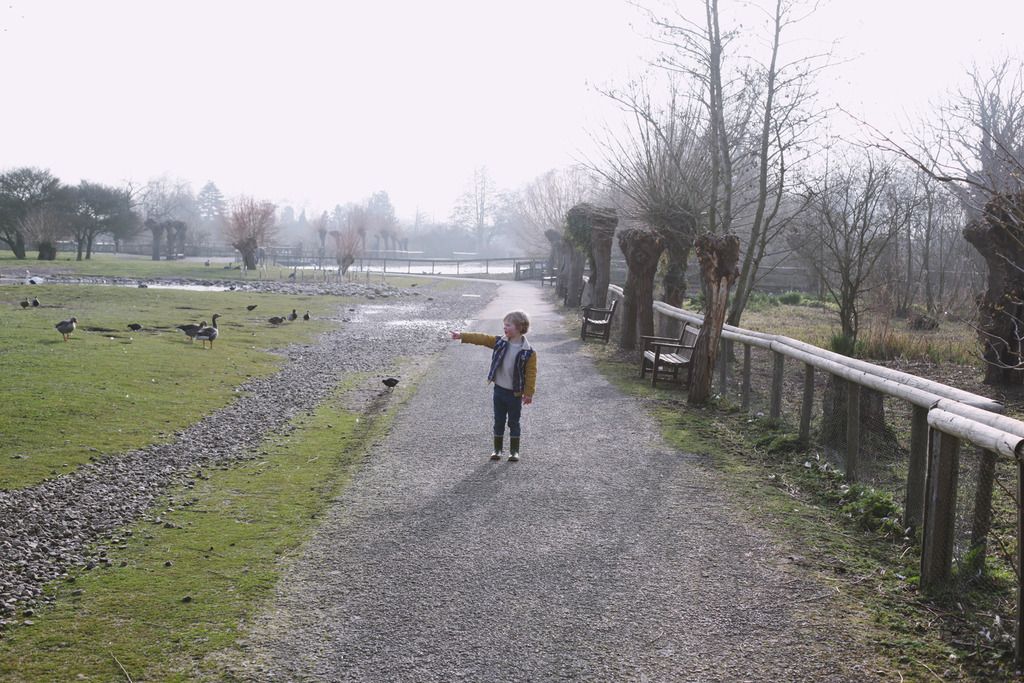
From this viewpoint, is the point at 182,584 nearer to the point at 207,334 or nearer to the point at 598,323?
Result: the point at 207,334

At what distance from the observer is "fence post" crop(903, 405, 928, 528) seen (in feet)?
21.7

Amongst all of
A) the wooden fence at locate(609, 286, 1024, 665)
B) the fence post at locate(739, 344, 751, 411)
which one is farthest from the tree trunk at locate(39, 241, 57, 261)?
the wooden fence at locate(609, 286, 1024, 665)

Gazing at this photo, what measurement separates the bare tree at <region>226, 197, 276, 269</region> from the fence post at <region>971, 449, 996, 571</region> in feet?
178

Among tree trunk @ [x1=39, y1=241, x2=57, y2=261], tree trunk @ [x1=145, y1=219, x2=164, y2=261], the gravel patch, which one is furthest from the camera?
tree trunk @ [x1=145, y1=219, x2=164, y2=261]

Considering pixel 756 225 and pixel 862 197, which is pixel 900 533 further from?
pixel 862 197

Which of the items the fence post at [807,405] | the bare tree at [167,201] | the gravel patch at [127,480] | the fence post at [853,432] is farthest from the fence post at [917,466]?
the bare tree at [167,201]

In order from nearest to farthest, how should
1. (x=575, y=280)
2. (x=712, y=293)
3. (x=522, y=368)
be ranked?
(x=522, y=368), (x=712, y=293), (x=575, y=280)

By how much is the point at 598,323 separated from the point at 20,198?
51929 mm

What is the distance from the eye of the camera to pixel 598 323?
22.8m

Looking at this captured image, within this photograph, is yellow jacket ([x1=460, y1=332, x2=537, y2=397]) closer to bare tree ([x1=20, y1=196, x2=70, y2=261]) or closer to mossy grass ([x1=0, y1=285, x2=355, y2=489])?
mossy grass ([x1=0, y1=285, x2=355, y2=489])

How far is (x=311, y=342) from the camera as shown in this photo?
21.6 metres

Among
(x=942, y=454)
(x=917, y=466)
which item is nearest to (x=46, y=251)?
(x=917, y=466)

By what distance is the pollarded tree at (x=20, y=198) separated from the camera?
58156 mm

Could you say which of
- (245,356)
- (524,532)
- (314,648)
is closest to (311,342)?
(245,356)
